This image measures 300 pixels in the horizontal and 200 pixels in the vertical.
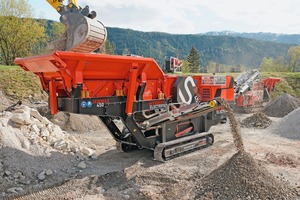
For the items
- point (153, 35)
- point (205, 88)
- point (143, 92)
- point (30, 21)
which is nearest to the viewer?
point (143, 92)

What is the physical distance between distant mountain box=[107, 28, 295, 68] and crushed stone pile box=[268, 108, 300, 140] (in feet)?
446

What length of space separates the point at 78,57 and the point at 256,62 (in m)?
149

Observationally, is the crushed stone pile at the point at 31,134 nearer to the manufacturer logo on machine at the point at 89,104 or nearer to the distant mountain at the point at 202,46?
the manufacturer logo on machine at the point at 89,104

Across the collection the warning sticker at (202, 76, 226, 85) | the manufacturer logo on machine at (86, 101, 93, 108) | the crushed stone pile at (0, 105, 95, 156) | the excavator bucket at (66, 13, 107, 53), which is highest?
the excavator bucket at (66, 13, 107, 53)

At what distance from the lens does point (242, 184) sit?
15.2 feet

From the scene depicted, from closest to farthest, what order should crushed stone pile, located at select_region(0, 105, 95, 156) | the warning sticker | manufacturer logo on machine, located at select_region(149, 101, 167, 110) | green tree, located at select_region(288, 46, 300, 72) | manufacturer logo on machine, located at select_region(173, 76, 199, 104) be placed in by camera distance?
1. crushed stone pile, located at select_region(0, 105, 95, 156)
2. manufacturer logo on machine, located at select_region(149, 101, 167, 110)
3. manufacturer logo on machine, located at select_region(173, 76, 199, 104)
4. the warning sticker
5. green tree, located at select_region(288, 46, 300, 72)

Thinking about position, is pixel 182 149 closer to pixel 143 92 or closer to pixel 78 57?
pixel 143 92

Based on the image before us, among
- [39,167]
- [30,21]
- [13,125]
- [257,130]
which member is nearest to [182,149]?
[39,167]

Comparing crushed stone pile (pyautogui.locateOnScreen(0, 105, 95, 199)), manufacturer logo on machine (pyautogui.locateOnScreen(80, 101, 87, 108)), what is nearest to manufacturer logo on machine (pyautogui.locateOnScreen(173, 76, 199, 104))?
manufacturer logo on machine (pyautogui.locateOnScreen(80, 101, 87, 108))

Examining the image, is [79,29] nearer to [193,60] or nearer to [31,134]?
[31,134]

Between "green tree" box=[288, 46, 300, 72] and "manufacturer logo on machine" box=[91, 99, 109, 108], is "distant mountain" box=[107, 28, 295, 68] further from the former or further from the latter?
"manufacturer logo on machine" box=[91, 99, 109, 108]

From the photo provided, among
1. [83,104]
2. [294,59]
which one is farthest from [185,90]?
[294,59]

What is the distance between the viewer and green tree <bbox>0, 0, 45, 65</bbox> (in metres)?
30.2

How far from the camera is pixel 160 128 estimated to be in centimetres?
654
